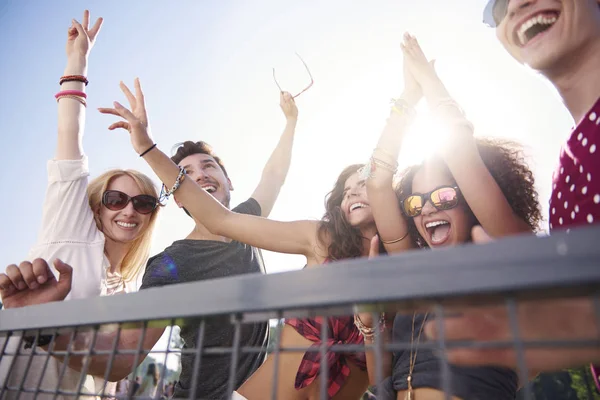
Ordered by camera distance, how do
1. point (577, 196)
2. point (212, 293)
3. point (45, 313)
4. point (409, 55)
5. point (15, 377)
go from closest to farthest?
point (212, 293) → point (45, 313) → point (577, 196) → point (15, 377) → point (409, 55)

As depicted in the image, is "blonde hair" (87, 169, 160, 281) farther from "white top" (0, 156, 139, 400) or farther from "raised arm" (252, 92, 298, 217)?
"raised arm" (252, 92, 298, 217)

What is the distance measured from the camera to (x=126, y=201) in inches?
131

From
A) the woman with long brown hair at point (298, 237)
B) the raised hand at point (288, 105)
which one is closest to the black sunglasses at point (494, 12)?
the woman with long brown hair at point (298, 237)

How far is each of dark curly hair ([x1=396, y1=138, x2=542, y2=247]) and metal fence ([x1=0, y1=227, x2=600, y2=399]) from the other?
1760 millimetres

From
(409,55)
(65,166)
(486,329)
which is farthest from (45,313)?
(409,55)

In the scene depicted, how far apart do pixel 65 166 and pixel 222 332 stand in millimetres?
1627

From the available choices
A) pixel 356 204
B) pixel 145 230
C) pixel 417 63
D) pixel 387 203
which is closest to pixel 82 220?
pixel 145 230

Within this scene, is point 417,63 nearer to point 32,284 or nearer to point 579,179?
point 579,179

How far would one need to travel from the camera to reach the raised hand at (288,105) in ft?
14.5

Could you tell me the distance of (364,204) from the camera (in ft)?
9.41

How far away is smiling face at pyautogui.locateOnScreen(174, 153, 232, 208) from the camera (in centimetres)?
428

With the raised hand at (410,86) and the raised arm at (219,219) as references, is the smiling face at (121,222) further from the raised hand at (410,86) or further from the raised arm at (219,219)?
the raised hand at (410,86)

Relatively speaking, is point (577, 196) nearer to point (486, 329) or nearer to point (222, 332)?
point (486, 329)

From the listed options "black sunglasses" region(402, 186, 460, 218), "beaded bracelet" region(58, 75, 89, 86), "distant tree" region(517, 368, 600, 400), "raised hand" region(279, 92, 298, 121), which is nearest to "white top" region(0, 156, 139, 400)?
"beaded bracelet" region(58, 75, 89, 86)
